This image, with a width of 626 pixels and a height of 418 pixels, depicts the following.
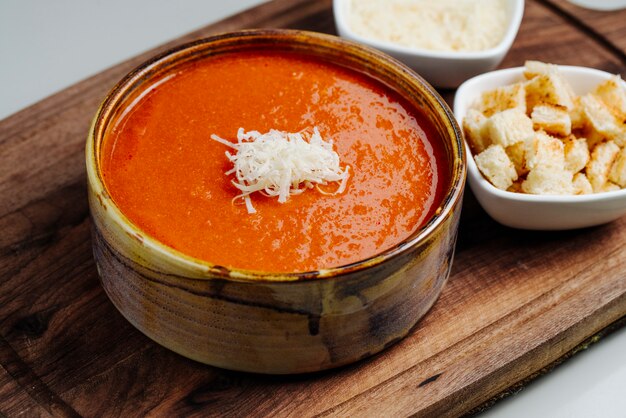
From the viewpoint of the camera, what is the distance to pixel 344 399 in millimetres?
1916

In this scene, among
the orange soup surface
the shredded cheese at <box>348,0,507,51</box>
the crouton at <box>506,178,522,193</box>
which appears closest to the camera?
the orange soup surface

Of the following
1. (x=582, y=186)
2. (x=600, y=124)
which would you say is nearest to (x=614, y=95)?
(x=600, y=124)

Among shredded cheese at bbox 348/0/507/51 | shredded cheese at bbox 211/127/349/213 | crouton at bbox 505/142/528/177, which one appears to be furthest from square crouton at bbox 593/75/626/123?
shredded cheese at bbox 211/127/349/213

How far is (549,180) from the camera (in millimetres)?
2158

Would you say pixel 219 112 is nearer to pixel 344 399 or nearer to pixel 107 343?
pixel 107 343

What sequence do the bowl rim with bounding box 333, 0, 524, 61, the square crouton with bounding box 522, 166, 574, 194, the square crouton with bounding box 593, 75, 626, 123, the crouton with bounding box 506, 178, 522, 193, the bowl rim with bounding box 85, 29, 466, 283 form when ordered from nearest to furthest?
A: the bowl rim with bounding box 85, 29, 466, 283
the square crouton with bounding box 522, 166, 574, 194
the crouton with bounding box 506, 178, 522, 193
the square crouton with bounding box 593, 75, 626, 123
the bowl rim with bounding box 333, 0, 524, 61

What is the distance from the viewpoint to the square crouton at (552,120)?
2.28m

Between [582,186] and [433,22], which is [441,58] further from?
[582,186]

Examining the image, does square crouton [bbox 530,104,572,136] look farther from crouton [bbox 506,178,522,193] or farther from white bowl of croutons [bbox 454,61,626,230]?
crouton [bbox 506,178,522,193]

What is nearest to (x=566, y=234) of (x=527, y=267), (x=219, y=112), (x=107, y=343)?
(x=527, y=267)

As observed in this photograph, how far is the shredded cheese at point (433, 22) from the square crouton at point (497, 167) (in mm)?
692

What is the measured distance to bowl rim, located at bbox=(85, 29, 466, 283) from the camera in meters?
1.69

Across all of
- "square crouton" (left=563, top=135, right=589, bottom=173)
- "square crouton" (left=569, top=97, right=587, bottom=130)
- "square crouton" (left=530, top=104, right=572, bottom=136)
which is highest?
"square crouton" (left=530, top=104, right=572, bottom=136)

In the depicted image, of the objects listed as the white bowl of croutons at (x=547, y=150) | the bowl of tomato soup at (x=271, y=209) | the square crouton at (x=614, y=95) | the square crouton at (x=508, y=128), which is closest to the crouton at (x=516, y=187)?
the white bowl of croutons at (x=547, y=150)
